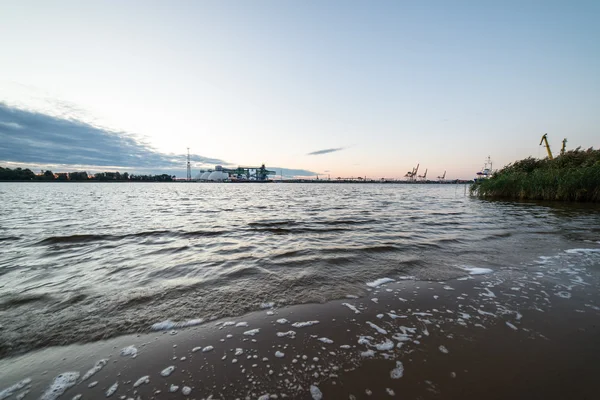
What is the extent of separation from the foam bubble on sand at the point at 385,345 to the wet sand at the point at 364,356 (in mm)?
12

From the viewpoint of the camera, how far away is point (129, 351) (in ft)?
9.46

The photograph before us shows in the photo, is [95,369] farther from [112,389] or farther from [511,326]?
[511,326]

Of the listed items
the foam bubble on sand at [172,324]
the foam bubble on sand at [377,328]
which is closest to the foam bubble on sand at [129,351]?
the foam bubble on sand at [172,324]

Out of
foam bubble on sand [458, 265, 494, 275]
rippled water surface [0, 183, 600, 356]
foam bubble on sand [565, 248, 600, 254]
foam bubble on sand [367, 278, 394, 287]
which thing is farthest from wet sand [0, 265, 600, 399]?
foam bubble on sand [565, 248, 600, 254]

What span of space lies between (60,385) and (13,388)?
1.38 ft

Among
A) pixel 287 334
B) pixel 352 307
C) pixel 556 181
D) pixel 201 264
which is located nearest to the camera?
pixel 287 334

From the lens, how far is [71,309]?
386 centimetres

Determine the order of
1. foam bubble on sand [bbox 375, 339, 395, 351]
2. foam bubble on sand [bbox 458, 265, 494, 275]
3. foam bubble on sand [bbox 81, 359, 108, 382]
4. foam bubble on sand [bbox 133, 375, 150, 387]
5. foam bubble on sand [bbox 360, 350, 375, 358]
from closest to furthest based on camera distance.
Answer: foam bubble on sand [bbox 133, 375, 150, 387] → foam bubble on sand [bbox 81, 359, 108, 382] → foam bubble on sand [bbox 360, 350, 375, 358] → foam bubble on sand [bbox 375, 339, 395, 351] → foam bubble on sand [bbox 458, 265, 494, 275]

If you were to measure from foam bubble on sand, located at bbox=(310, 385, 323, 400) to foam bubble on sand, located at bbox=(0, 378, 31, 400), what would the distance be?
112 inches

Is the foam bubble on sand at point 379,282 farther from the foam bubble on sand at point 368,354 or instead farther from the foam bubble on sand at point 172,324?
the foam bubble on sand at point 172,324

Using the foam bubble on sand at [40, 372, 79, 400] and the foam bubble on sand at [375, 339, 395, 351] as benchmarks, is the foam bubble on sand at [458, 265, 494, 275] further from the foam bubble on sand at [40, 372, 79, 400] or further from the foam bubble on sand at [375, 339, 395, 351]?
the foam bubble on sand at [40, 372, 79, 400]

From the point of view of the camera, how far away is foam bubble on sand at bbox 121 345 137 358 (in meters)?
2.80

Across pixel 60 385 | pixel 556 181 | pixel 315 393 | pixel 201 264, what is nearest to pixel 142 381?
pixel 60 385

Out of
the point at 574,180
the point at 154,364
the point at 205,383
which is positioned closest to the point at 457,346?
the point at 205,383
